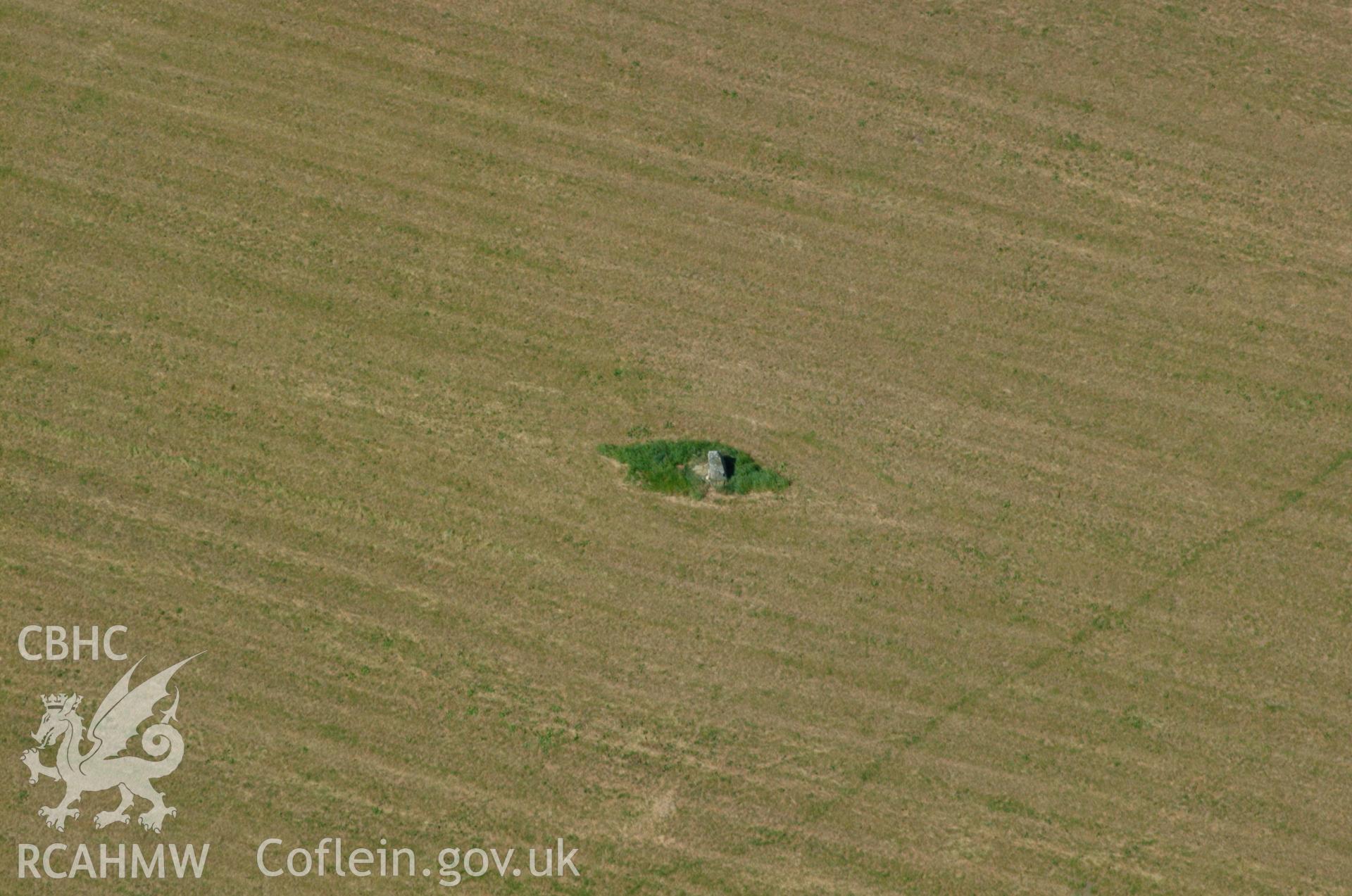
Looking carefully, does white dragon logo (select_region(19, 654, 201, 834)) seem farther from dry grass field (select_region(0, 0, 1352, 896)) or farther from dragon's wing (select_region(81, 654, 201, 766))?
dry grass field (select_region(0, 0, 1352, 896))

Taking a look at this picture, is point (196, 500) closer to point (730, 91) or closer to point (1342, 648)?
point (730, 91)

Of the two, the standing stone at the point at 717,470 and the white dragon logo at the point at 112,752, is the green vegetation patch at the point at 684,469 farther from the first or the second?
the white dragon logo at the point at 112,752

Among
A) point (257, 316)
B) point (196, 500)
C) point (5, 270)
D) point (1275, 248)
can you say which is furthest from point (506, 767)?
point (1275, 248)

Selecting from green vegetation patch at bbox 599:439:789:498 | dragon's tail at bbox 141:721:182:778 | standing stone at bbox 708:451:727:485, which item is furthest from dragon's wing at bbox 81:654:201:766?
standing stone at bbox 708:451:727:485

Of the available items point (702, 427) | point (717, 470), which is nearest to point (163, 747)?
point (717, 470)

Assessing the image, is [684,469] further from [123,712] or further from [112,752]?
[112,752]

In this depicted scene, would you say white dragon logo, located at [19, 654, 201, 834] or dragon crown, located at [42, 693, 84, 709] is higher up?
dragon crown, located at [42, 693, 84, 709]
